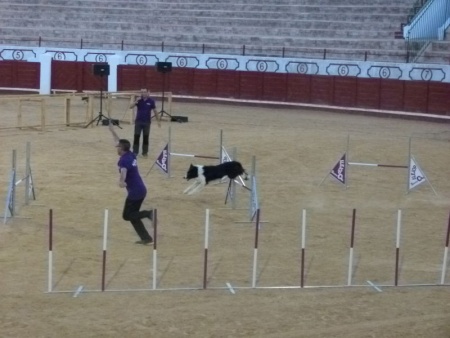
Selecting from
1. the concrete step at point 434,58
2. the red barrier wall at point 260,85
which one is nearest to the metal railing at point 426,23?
the concrete step at point 434,58

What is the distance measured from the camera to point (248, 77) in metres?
36.2

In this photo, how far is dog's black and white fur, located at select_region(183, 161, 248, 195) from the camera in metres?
15.3

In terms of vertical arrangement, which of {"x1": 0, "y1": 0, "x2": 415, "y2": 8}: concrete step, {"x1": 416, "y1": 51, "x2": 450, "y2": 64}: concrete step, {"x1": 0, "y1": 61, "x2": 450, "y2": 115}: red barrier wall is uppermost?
{"x1": 0, "y1": 0, "x2": 415, "y2": 8}: concrete step

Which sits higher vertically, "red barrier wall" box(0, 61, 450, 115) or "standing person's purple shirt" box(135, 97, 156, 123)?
"red barrier wall" box(0, 61, 450, 115)

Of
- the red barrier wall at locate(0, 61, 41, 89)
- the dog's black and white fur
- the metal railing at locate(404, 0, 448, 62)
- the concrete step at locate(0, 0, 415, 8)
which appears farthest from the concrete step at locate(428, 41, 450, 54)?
the dog's black and white fur

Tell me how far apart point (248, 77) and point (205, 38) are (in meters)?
3.51

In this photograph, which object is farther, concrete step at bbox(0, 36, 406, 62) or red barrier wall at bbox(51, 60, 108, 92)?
red barrier wall at bbox(51, 60, 108, 92)

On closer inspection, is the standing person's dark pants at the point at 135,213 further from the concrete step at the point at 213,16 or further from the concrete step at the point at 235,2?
the concrete step at the point at 235,2

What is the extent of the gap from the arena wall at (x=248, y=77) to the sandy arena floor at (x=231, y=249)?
988cm

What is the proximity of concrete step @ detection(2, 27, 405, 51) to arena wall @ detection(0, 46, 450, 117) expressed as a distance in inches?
64.9

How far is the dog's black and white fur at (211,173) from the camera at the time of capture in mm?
15266

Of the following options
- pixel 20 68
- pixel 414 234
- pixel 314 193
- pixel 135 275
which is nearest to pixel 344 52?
pixel 20 68

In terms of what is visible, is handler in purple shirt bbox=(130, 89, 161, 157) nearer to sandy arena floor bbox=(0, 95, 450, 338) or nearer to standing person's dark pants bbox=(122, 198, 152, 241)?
sandy arena floor bbox=(0, 95, 450, 338)

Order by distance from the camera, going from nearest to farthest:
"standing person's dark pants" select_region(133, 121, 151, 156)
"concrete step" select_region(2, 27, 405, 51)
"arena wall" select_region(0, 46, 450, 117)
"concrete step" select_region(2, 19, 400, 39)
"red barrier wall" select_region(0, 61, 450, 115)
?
"standing person's dark pants" select_region(133, 121, 151, 156), "red barrier wall" select_region(0, 61, 450, 115), "arena wall" select_region(0, 46, 450, 117), "concrete step" select_region(2, 27, 405, 51), "concrete step" select_region(2, 19, 400, 39)
